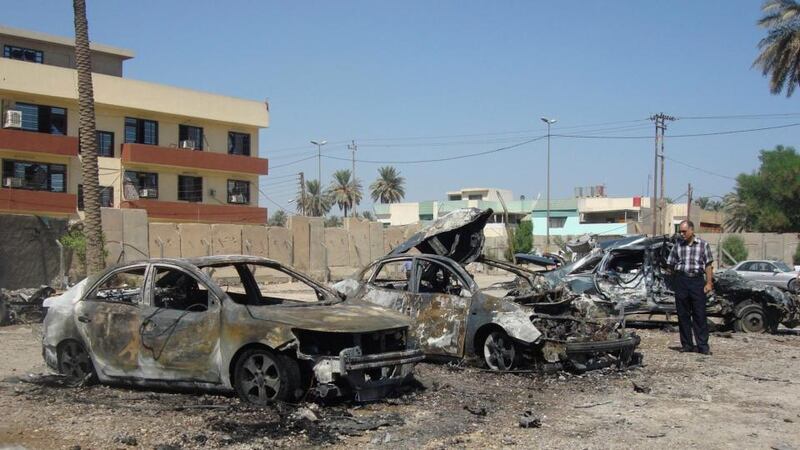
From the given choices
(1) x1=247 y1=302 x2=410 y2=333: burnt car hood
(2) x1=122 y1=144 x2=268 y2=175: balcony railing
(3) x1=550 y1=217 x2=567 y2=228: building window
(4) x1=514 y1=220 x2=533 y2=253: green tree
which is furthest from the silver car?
(3) x1=550 y1=217 x2=567 y2=228: building window

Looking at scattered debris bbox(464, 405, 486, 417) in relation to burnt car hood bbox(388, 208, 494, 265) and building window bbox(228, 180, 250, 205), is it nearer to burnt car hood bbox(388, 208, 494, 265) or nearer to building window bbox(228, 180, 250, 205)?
burnt car hood bbox(388, 208, 494, 265)

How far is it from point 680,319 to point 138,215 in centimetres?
2007

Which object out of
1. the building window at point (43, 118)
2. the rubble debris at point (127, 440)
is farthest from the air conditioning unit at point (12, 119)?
the rubble debris at point (127, 440)

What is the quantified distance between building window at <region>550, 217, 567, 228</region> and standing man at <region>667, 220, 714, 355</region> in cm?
6979

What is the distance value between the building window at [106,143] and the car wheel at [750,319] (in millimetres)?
35835

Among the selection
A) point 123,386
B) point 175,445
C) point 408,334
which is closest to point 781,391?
point 408,334

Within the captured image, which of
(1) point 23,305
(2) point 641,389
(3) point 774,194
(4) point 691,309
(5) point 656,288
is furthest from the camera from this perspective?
(3) point 774,194

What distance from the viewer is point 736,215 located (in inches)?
2579

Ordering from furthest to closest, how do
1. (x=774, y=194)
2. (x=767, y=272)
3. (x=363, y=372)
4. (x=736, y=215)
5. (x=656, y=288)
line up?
(x=736, y=215) → (x=774, y=194) → (x=767, y=272) → (x=656, y=288) → (x=363, y=372)

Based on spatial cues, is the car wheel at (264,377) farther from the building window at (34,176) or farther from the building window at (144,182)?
the building window at (144,182)

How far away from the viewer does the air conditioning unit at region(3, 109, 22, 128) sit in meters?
36.8

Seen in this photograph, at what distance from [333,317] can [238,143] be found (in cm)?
4242

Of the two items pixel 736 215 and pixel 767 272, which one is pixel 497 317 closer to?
pixel 767 272

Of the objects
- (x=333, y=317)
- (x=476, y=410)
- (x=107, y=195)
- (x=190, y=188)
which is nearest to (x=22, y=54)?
(x=107, y=195)
